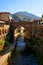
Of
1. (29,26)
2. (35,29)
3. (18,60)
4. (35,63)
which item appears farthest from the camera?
(29,26)

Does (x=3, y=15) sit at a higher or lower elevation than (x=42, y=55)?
higher

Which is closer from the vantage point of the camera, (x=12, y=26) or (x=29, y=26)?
(x=29, y=26)

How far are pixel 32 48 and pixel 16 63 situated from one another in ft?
27.2

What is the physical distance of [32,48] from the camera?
2919 centimetres

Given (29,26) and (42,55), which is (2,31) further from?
(42,55)

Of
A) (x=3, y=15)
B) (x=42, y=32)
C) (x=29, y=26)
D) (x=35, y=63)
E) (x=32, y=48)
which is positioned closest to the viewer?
(x=35, y=63)

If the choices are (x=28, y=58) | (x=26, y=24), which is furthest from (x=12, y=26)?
(x=28, y=58)

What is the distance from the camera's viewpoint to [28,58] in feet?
80.8

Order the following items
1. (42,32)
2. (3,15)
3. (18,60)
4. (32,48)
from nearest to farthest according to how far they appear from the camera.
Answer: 1. (18,60)
2. (42,32)
3. (32,48)
4. (3,15)

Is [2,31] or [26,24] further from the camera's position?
[26,24]

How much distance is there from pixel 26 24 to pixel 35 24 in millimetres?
3046

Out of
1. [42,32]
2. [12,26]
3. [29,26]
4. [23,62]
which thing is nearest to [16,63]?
[23,62]

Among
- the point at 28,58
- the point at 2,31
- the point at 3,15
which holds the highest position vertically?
the point at 3,15

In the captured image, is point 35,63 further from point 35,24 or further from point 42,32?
point 35,24
